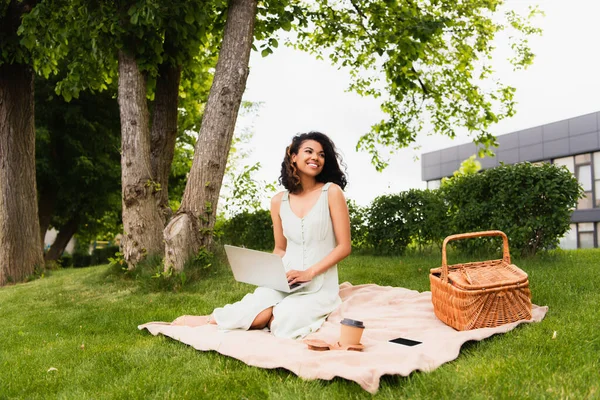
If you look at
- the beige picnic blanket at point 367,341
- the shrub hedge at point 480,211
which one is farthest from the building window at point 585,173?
the beige picnic blanket at point 367,341

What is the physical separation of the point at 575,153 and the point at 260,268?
103 feet

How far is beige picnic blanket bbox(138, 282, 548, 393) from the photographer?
3.27 metres

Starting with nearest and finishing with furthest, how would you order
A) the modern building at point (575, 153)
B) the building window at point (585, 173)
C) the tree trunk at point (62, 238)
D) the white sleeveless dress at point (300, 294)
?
the white sleeveless dress at point (300, 294) → the tree trunk at point (62, 238) → the modern building at point (575, 153) → the building window at point (585, 173)

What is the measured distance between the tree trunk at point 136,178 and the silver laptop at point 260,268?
157 inches

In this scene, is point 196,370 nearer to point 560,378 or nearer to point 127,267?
point 560,378

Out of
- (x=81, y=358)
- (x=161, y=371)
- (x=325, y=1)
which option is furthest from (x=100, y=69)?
(x=161, y=371)

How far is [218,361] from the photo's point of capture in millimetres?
3777

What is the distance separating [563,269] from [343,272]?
122 inches

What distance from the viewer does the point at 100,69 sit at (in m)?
10.4

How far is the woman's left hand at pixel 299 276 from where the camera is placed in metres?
4.66

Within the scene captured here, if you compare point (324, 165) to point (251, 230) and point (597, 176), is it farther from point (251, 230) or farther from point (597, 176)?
point (597, 176)

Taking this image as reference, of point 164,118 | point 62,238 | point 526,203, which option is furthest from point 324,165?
point 62,238

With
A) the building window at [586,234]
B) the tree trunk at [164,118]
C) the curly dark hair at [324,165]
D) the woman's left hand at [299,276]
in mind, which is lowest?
the building window at [586,234]

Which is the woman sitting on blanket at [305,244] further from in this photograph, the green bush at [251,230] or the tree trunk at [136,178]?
the green bush at [251,230]
